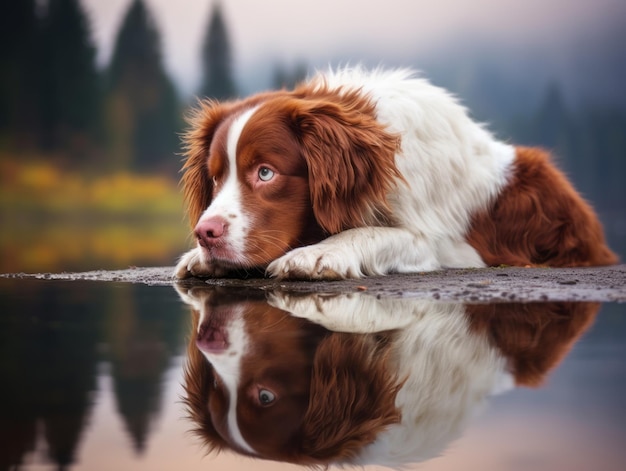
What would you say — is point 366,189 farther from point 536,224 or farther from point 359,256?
point 536,224

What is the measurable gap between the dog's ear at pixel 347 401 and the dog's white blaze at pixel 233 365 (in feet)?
0.44

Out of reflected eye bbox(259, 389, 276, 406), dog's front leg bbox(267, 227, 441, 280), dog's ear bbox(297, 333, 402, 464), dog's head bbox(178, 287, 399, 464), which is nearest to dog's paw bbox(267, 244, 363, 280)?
dog's front leg bbox(267, 227, 441, 280)

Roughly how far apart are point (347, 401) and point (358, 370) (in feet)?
0.90

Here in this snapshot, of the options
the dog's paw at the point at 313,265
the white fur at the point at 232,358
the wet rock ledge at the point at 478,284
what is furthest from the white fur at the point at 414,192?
the white fur at the point at 232,358

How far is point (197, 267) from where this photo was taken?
420cm

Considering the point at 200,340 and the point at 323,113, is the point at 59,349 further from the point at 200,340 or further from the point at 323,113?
the point at 323,113

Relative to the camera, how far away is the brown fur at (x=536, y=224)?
16.4 ft

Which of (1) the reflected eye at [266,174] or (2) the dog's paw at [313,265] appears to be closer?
(2) the dog's paw at [313,265]

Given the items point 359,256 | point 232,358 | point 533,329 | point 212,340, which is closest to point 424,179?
point 359,256

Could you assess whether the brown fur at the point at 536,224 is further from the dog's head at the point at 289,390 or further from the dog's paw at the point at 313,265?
the dog's head at the point at 289,390

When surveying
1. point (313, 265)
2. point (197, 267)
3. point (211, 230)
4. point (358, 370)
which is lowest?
point (197, 267)

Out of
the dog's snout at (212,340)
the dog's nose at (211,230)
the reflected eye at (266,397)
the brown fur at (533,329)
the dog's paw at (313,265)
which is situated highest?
the reflected eye at (266,397)

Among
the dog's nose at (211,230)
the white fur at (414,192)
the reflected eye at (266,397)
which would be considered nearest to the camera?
the reflected eye at (266,397)

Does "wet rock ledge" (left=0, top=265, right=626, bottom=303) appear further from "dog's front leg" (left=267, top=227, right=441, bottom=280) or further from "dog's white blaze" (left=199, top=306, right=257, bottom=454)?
"dog's white blaze" (left=199, top=306, right=257, bottom=454)
